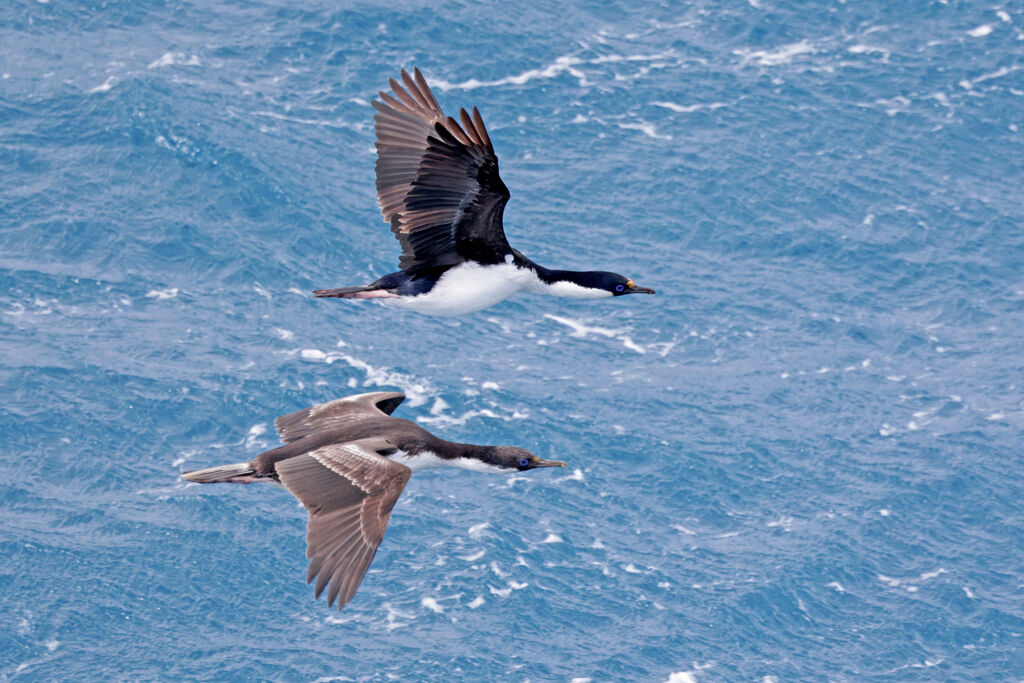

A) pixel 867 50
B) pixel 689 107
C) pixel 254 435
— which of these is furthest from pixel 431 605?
pixel 867 50

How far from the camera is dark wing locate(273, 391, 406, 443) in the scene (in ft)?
126

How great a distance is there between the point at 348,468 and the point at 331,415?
4.51 metres

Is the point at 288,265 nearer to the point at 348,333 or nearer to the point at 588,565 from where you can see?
the point at 348,333

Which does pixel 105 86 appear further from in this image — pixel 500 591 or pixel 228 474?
pixel 228 474

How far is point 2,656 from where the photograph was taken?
51438 mm

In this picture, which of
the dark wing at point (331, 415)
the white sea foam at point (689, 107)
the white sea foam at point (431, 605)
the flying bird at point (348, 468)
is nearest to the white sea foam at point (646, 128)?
the white sea foam at point (689, 107)

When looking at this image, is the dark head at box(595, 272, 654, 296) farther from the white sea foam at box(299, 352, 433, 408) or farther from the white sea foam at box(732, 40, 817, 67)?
the white sea foam at box(732, 40, 817, 67)

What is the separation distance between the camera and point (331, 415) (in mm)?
39125

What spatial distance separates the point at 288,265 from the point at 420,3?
15.3m

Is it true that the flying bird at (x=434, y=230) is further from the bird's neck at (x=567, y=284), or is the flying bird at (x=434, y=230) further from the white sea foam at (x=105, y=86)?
the white sea foam at (x=105, y=86)

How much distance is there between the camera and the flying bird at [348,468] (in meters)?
32.3

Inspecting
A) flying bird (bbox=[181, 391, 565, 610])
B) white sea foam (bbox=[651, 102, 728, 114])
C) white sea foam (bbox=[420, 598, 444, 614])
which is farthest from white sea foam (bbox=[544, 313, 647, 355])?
flying bird (bbox=[181, 391, 565, 610])

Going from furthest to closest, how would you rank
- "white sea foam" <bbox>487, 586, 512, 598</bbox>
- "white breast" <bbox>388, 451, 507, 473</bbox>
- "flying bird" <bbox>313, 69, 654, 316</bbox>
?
"white sea foam" <bbox>487, 586, 512, 598</bbox>
"flying bird" <bbox>313, 69, 654, 316</bbox>
"white breast" <bbox>388, 451, 507, 473</bbox>

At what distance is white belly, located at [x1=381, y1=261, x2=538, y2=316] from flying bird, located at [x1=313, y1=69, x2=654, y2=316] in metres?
0.02
